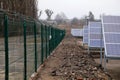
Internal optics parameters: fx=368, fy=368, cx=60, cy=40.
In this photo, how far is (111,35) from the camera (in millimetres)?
16688

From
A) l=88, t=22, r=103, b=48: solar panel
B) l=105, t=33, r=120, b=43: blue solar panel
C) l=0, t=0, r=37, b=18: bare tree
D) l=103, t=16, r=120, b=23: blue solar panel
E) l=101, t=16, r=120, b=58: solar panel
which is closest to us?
l=101, t=16, r=120, b=58: solar panel

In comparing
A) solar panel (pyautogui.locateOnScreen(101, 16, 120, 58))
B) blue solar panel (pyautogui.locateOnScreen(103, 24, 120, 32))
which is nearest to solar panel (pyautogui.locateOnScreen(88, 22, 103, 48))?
solar panel (pyautogui.locateOnScreen(101, 16, 120, 58))

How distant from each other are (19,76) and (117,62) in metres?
12.8

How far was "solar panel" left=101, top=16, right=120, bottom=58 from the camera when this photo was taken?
15.1 meters

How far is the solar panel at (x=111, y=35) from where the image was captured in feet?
49.4

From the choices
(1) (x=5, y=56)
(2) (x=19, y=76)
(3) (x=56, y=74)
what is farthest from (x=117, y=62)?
(1) (x=5, y=56)

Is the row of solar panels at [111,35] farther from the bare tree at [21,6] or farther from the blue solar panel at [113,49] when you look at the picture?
the bare tree at [21,6]

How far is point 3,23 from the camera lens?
747 cm

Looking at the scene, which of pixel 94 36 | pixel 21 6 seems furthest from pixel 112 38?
pixel 21 6

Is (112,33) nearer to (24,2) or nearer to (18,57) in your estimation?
(18,57)

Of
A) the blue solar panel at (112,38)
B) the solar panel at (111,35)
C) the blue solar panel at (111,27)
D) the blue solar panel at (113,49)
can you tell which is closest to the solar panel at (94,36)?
the solar panel at (111,35)

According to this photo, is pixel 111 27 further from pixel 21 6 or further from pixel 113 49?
pixel 21 6

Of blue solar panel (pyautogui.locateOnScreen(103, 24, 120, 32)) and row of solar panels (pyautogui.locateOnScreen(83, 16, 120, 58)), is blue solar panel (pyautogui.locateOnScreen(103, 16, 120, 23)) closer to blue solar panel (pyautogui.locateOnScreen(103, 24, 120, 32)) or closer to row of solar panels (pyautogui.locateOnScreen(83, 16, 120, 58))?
row of solar panels (pyautogui.locateOnScreen(83, 16, 120, 58))

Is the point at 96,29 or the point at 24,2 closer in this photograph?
the point at 96,29
